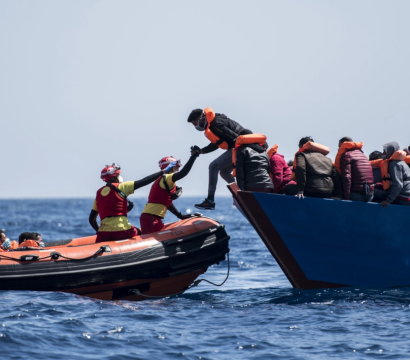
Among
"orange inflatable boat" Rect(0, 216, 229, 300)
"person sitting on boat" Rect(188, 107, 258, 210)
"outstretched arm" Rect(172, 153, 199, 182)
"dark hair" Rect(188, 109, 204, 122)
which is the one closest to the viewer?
"orange inflatable boat" Rect(0, 216, 229, 300)

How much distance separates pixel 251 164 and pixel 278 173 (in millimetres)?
627

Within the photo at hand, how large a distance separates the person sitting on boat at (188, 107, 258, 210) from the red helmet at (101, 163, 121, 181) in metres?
1.26

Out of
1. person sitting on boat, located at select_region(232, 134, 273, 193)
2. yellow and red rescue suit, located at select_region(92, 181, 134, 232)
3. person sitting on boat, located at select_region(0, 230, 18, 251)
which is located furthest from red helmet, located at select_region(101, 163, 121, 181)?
person sitting on boat, located at select_region(0, 230, 18, 251)

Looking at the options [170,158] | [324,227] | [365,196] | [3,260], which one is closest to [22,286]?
[3,260]

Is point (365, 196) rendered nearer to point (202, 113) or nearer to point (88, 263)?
point (202, 113)

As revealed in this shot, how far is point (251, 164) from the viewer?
8.73m

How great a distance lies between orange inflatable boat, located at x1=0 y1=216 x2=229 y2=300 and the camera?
8336 millimetres

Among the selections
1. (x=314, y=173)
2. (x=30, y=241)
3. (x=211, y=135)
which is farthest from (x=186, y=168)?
(x=30, y=241)

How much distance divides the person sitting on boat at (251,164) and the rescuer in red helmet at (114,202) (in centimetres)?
112

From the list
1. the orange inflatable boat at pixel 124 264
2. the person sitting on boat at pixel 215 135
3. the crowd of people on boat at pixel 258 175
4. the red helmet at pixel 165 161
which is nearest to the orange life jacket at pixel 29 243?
the crowd of people on boat at pixel 258 175

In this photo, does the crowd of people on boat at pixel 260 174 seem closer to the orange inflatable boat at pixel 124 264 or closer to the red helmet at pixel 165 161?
the red helmet at pixel 165 161

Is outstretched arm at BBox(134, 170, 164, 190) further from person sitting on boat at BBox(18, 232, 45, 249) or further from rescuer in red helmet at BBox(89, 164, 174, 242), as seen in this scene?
person sitting on boat at BBox(18, 232, 45, 249)

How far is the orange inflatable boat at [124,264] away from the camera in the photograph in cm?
834

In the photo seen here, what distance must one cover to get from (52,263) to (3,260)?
2.17 ft
